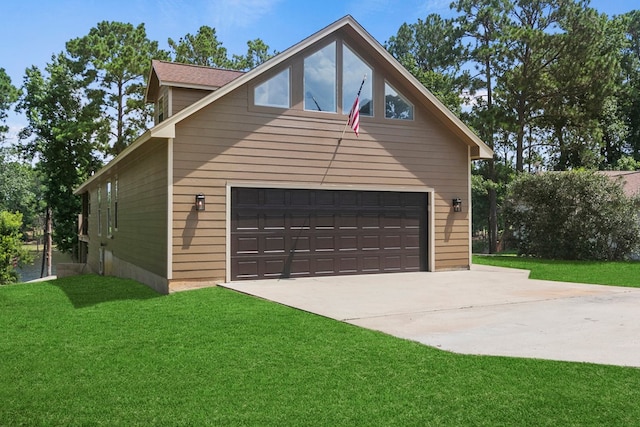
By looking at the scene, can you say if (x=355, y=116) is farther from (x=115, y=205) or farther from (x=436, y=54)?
(x=436, y=54)

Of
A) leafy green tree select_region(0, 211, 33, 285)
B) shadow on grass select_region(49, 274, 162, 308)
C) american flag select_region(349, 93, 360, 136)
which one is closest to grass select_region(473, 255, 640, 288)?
american flag select_region(349, 93, 360, 136)

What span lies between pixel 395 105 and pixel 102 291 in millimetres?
7896

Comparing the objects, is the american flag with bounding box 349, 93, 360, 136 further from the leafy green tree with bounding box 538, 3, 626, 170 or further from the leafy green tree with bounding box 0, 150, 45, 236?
the leafy green tree with bounding box 0, 150, 45, 236

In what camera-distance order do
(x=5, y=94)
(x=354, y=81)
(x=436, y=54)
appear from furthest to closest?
(x=436, y=54) < (x=5, y=94) < (x=354, y=81)

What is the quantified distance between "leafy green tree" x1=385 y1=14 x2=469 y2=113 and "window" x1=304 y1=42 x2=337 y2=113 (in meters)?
19.8

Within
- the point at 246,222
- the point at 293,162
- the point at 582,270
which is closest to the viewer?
the point at 246,222

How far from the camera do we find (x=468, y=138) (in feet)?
41.5

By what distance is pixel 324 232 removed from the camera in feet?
37.5

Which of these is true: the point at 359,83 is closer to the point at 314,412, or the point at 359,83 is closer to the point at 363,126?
the point at 363,126

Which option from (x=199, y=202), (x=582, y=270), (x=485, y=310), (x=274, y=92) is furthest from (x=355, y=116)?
(x=582, y=270)

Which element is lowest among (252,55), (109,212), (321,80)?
(109,212)

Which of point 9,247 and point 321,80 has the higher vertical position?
point 321,80

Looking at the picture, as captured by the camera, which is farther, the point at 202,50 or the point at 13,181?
the point at 13,181

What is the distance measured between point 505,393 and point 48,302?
7.98 meters
